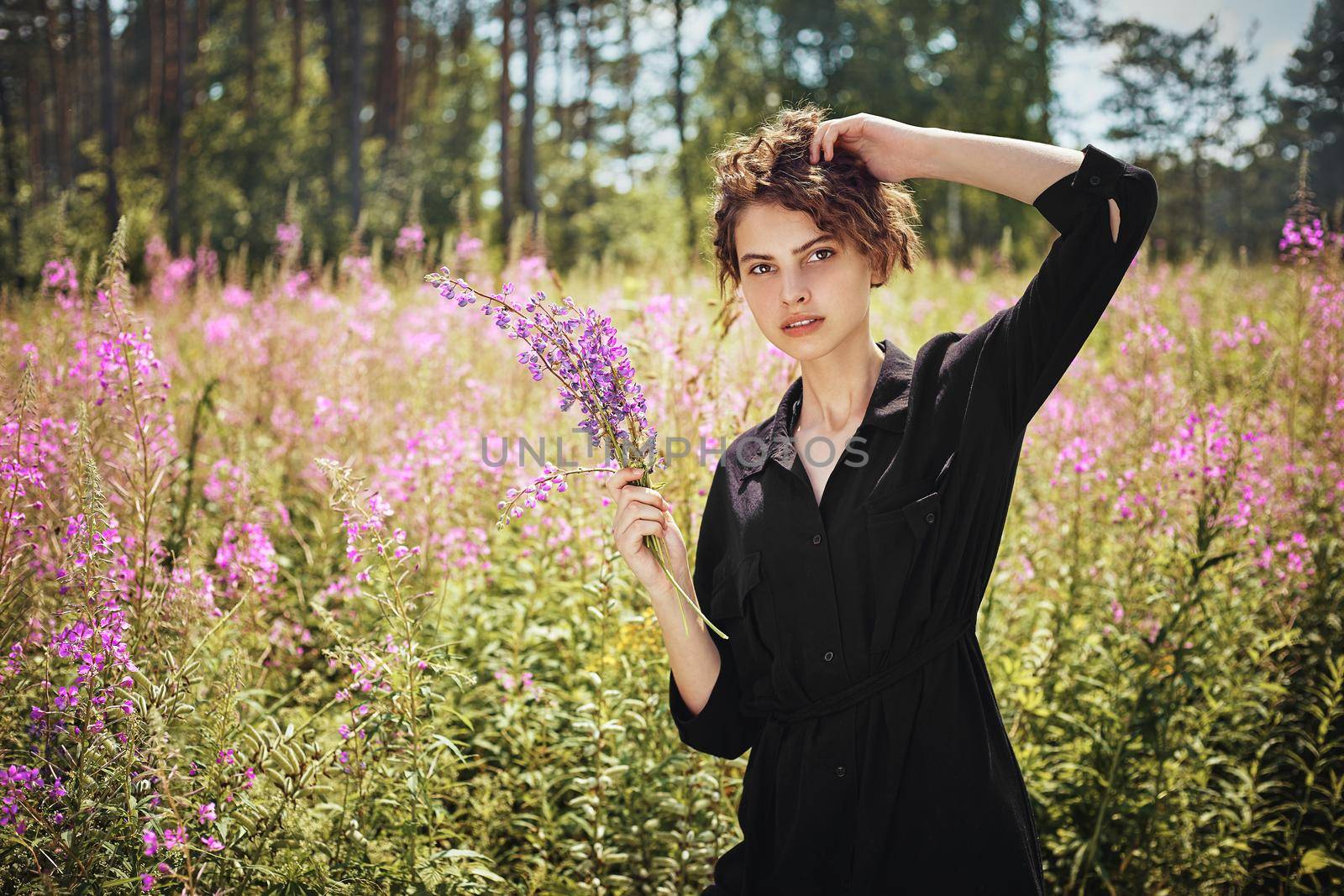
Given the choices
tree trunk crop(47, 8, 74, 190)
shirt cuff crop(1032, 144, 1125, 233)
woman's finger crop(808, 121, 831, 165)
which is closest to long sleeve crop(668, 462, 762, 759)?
woman's finger crop(808, 121, 831, 165)

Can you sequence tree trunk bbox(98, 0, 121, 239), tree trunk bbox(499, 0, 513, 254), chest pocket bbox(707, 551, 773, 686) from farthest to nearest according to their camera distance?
1. tree trunk bbox(499, 0, 513, 254)
2. tree trunk bbox(98, 0, 121, 239)
3. chest pocket bbox(707, 551, 773, 686)

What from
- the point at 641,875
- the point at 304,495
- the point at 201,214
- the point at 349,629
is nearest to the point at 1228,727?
the point at 641,875

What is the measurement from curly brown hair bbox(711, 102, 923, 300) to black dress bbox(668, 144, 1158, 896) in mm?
267

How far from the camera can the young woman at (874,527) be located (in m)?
1.53

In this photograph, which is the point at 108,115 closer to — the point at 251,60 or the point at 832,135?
the point at 251,60

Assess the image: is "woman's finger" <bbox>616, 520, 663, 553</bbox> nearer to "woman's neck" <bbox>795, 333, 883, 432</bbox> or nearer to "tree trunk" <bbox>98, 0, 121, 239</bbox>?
"woman's neck" <bbox>795, 333, 883, 432</bbox>

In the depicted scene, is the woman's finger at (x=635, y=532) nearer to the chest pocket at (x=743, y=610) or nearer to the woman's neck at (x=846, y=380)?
the chest pocket at (x=743, y=610)

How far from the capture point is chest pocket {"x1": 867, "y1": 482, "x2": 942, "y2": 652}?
5.18 ft

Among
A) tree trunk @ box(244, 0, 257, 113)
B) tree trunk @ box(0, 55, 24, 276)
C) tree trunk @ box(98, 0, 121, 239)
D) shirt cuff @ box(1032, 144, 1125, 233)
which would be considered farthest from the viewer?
tree trunk @ box(244, 0, 257, 113)

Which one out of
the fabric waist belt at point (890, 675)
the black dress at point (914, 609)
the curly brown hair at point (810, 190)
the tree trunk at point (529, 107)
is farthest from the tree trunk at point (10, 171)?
the fabric waist belt at point (890, 675)

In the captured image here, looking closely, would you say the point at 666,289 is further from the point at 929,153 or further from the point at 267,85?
the point at 267,85

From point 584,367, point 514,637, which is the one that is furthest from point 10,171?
point 584,367

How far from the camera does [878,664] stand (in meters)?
1.61

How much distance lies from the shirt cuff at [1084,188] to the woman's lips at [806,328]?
44 cm
